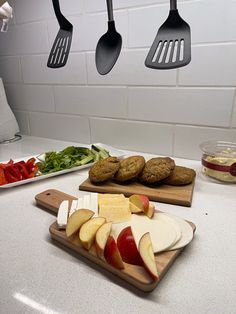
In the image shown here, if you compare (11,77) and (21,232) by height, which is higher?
(11,77)

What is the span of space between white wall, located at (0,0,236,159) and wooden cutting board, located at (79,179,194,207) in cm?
24

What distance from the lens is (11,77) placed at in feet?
3.58

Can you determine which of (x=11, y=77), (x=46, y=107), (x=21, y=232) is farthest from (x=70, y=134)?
(x=21, y=232)

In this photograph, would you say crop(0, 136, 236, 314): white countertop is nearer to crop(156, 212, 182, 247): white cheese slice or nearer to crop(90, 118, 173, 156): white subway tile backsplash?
crop(156, 212, 182, 247): white cheese slice

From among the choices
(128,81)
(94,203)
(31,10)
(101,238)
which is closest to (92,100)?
(128,81)

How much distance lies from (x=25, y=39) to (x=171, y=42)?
752 millimetres

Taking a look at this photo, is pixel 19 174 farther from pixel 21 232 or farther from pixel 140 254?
pixel 140 254

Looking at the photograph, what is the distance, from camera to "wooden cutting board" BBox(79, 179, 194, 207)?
0.55 meters

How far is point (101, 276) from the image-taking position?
14.3 inches

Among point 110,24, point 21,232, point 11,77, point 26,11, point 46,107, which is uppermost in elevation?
point 26,11

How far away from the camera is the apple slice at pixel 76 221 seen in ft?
1.33

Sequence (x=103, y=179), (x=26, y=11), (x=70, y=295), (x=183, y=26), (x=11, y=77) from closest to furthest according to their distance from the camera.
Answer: (x=70, y=295) → (x=183, y=26) → (x=103, y=179) → (x=26, y=11) → (x=11, y=77)

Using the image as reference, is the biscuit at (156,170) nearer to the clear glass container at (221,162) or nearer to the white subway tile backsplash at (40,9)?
the clear glass container at (221,162)

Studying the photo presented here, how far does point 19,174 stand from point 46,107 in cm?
46
